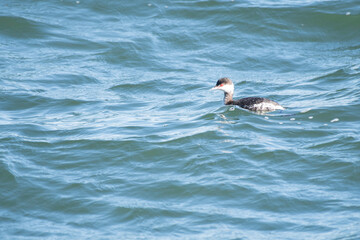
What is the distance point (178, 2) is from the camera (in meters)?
17.4

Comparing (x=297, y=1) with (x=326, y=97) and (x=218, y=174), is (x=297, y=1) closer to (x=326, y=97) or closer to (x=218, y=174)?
(x=326, y=97)

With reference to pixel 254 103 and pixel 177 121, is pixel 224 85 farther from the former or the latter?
pixel 177 121

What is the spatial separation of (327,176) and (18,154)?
4.82 m

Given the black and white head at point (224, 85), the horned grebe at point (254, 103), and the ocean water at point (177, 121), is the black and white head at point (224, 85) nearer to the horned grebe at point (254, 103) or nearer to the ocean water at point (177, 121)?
the horned grebe at point (254, 103)

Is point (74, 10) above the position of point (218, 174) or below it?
above

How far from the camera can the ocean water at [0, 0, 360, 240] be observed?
24.8 feet

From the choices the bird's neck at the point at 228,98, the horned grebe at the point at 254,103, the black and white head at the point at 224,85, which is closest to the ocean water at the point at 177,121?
the horned grebe at the point at 254,103

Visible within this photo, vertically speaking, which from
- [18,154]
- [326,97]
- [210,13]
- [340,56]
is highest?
[210,13]

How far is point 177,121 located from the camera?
11.1m

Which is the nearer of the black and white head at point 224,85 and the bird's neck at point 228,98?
the black and white head at point 224,85

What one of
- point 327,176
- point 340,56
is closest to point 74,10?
point 340,56

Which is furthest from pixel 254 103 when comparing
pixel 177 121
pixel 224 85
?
pixel 177 121

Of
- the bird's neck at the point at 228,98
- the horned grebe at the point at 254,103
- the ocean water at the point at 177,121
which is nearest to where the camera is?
the ocean water at the point at 177,121

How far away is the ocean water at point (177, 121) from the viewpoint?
24.8 ft
